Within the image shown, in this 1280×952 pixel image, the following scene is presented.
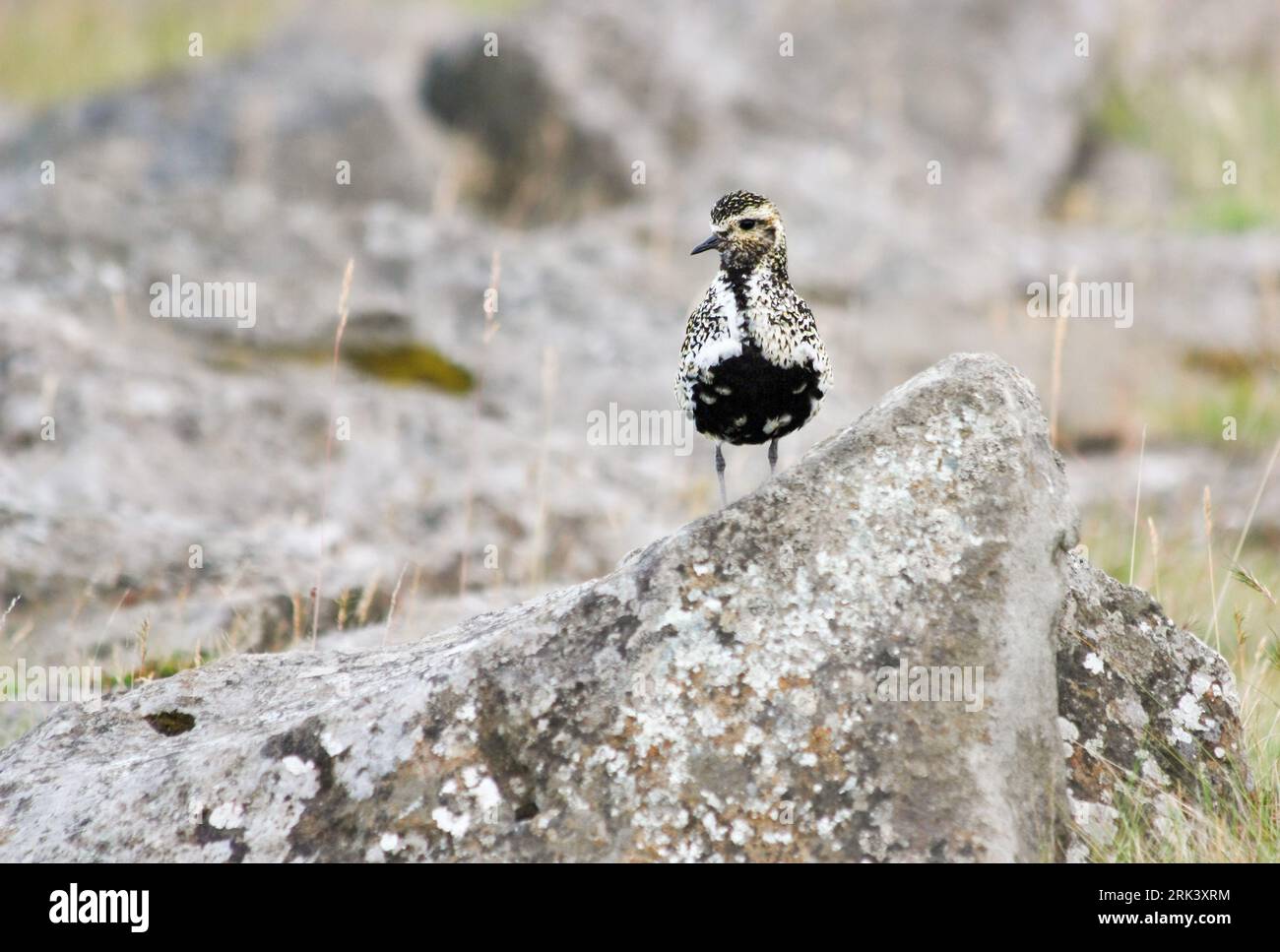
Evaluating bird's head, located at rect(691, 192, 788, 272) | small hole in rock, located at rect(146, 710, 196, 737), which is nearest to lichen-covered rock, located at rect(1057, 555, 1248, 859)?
bird's head, located at rect(691, 192, 788, 272)

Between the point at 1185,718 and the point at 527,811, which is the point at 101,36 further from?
the point at 1185,718

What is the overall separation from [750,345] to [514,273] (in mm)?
6013

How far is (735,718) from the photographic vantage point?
3.85 meters

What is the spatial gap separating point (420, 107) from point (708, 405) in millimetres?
10373

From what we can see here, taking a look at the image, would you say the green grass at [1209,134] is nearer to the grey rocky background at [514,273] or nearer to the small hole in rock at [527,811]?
the grey rocky background at [514,273]

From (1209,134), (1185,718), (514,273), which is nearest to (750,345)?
(1185,718)

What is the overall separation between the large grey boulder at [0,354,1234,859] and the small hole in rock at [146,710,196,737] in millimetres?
157

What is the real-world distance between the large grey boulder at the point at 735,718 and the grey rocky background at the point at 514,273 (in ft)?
6.67

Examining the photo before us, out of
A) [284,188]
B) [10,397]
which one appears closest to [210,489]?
[10,397]

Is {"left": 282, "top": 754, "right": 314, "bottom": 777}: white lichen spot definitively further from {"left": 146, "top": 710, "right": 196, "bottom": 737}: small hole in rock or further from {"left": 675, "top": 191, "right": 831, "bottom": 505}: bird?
{"left": 675, "top": 191, "right": 831, "bottom": 505}: bird

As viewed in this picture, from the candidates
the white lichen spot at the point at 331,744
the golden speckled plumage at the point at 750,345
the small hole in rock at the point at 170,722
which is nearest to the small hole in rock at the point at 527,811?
the white lichen spot at the point at 331,744

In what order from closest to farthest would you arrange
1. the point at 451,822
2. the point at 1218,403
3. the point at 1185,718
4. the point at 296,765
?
the point at 451,822, the point at 296,765, the point at 1185,718, the point at 1218,403

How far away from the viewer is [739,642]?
394 cm

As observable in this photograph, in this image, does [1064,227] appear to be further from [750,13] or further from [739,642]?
[739,642]
